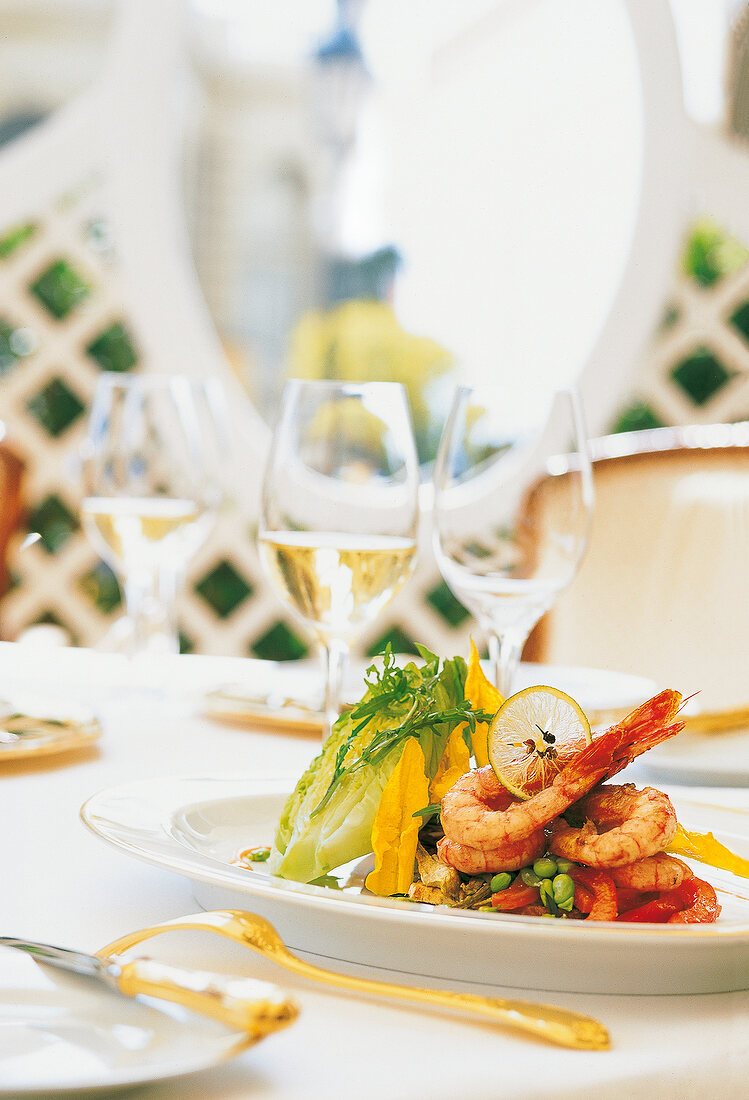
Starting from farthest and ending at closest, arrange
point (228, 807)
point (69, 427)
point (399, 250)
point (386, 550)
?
point (399, 250) → point (69, 427) → point (386, 550) → point (228, 807)

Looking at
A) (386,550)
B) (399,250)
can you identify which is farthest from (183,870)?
(399,250)

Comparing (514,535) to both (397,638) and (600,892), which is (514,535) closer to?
(600,892)

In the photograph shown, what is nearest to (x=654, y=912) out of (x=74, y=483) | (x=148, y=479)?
(x=148, y=479)

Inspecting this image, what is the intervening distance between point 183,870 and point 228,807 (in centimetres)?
11

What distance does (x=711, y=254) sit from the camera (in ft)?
11.5

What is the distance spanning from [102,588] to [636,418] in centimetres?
150

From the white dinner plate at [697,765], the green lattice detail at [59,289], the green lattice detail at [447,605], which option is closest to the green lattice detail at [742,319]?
the green lattice detail at [447,605]

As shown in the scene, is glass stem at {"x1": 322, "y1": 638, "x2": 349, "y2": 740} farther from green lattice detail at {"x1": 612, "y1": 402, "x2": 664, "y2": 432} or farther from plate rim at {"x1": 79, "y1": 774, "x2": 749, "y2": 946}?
green lattice detail at {"x1": 612, "y1": 402, "x2": 664, "y2": 432}

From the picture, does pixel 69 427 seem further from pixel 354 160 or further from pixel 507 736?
pixel 354 160

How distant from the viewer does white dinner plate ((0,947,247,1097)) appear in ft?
0.74

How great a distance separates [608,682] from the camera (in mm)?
772

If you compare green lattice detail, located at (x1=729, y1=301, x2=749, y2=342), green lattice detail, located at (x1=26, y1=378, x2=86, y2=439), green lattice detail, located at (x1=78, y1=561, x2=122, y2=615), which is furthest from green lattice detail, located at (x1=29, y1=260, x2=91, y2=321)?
green lattice detail, located at (x1=729, y1=301, x2=749, y2=342)

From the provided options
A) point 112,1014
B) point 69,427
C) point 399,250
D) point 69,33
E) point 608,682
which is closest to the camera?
point 112,1014

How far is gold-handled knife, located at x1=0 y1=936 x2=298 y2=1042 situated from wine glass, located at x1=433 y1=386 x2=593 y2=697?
0.31m
